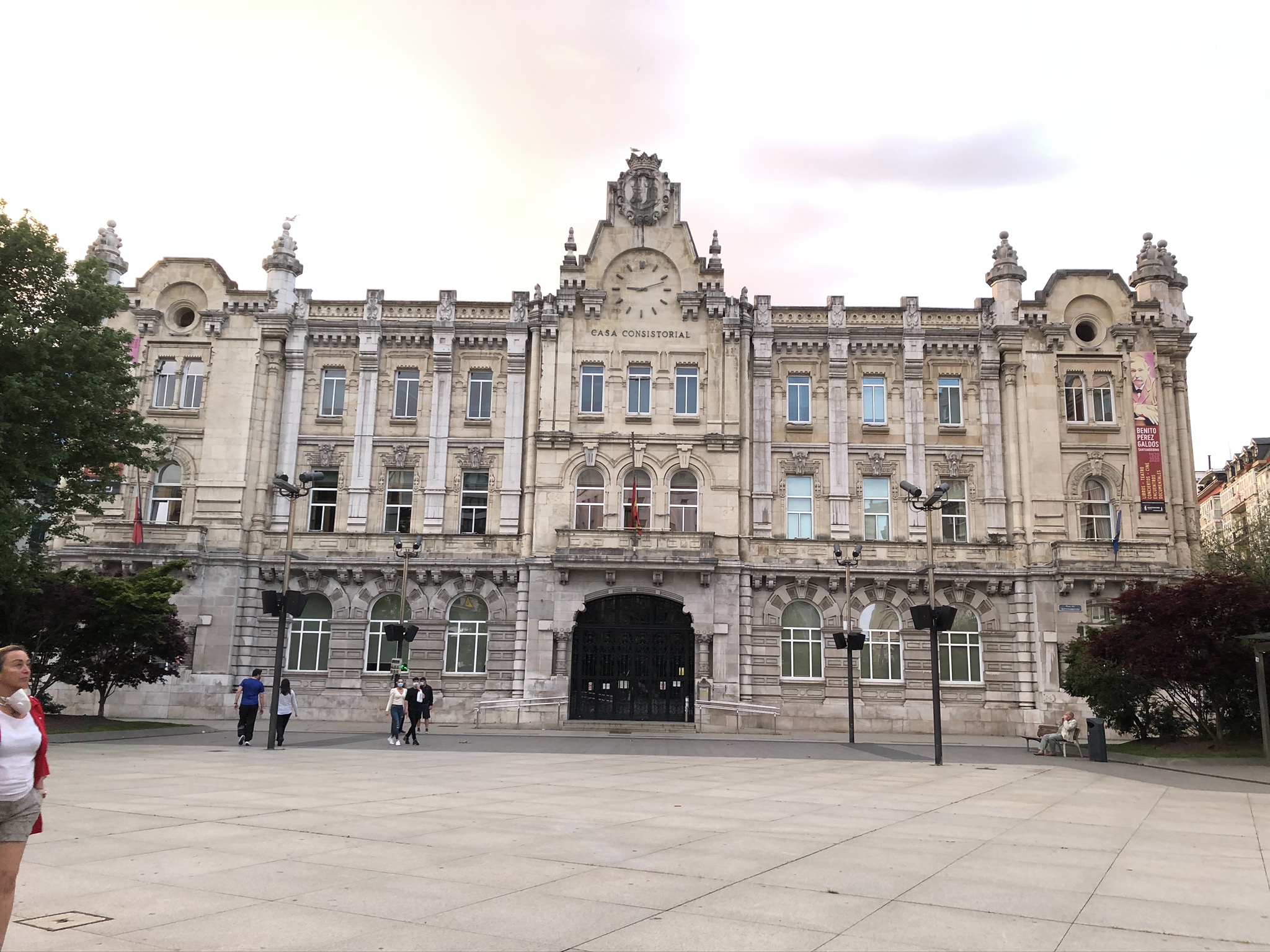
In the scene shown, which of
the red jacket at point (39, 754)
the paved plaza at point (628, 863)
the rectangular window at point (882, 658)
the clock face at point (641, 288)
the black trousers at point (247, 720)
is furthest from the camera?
the clock face at point (641, 288)

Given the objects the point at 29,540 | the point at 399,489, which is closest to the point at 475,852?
the point at 29,540

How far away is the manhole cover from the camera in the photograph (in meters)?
7.24

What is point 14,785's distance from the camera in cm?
659

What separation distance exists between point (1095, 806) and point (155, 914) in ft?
47.3

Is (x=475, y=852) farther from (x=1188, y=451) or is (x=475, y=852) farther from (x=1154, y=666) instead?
(x=1188, y=451)

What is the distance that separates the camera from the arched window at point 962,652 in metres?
39.1

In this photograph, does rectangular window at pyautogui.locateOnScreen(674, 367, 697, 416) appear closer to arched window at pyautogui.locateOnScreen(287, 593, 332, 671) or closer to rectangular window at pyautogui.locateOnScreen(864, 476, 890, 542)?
rectangular window at pyautogui.locateOnScreen(864, 476, 890, 542)

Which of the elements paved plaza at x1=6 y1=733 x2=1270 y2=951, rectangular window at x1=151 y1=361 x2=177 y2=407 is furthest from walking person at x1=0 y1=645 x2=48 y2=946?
rectangular window at x1=151 y1=361 x2=177 y2=407

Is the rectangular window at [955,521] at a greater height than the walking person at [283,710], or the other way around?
the rectangular window at [955,521]

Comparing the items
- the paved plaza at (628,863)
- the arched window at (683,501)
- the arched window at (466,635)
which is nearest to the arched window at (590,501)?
the arched window at (683,501)

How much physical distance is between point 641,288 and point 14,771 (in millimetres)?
36915

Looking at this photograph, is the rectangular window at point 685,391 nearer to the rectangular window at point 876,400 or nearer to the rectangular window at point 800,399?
the rectangular window at point 800,399

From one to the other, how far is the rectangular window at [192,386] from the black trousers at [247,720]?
799 inches

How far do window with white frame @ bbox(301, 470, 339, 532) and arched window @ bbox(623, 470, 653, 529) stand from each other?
12.6m
